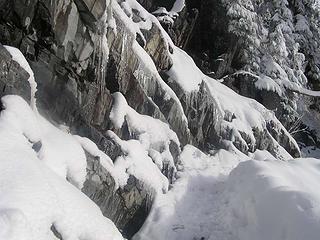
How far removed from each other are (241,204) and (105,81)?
4.11 meters

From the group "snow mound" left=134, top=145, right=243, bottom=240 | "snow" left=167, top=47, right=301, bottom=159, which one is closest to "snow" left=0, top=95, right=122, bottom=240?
"snow mound" left=134, top=145, right=243, bottom=240

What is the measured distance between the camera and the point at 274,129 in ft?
55.1

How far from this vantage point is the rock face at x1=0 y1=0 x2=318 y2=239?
8.76m

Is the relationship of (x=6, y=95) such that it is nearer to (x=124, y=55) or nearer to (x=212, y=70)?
(x=124, y=55)

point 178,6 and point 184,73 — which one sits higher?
point 178,6

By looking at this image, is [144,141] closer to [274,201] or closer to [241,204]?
[241,204]

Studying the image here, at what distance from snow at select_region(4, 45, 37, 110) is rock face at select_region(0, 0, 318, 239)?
0.15 meters

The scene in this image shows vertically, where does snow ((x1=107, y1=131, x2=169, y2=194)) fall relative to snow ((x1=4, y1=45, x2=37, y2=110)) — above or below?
below

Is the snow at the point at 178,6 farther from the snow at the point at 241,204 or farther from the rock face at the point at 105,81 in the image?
the snow at the point at 241,204

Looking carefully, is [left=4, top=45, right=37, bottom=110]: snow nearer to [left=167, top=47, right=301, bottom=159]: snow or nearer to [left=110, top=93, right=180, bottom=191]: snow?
[left=110, top=93, right=180, bottom=191]: snow

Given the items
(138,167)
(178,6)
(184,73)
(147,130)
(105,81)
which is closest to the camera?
(138,167)

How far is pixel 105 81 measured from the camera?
10750mm

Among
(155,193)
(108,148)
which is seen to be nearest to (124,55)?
(108,148)

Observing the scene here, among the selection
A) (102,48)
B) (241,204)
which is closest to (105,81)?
(102,48)
